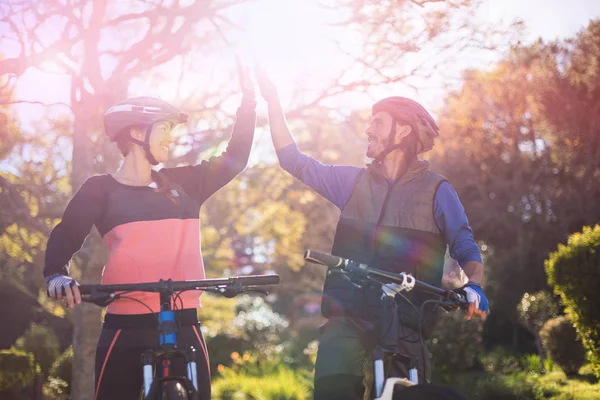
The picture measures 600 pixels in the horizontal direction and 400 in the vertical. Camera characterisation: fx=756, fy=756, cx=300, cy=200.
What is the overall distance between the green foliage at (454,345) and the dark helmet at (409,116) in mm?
10903

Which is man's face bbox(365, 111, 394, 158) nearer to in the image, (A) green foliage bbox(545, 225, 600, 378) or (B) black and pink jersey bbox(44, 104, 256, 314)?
(B) black and pink jersey bbox(44, 104, 256, 314)

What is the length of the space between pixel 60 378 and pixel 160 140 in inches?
341

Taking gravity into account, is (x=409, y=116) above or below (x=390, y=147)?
above

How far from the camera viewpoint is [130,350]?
383 cm

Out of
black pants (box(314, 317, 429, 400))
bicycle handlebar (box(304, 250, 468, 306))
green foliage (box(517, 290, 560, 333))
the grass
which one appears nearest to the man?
black pants (box(314, 317, 429, 400))

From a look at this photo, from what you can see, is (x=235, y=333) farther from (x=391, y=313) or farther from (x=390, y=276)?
(x=390, y=276)

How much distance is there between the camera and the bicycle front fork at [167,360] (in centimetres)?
349

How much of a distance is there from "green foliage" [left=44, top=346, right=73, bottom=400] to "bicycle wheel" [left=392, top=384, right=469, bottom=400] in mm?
9015

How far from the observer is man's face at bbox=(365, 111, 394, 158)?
4.41 meters

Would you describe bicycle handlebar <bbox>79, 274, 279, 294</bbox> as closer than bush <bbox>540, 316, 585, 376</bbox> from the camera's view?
Yes

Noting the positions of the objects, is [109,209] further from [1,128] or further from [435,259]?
[1,128]

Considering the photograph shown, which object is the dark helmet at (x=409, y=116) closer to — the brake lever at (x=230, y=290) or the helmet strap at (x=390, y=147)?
the helmet strap at (x=390, y=147)

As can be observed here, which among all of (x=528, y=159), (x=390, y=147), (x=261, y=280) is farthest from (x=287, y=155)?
(x=528, y=159)

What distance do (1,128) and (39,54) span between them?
1.10 m
